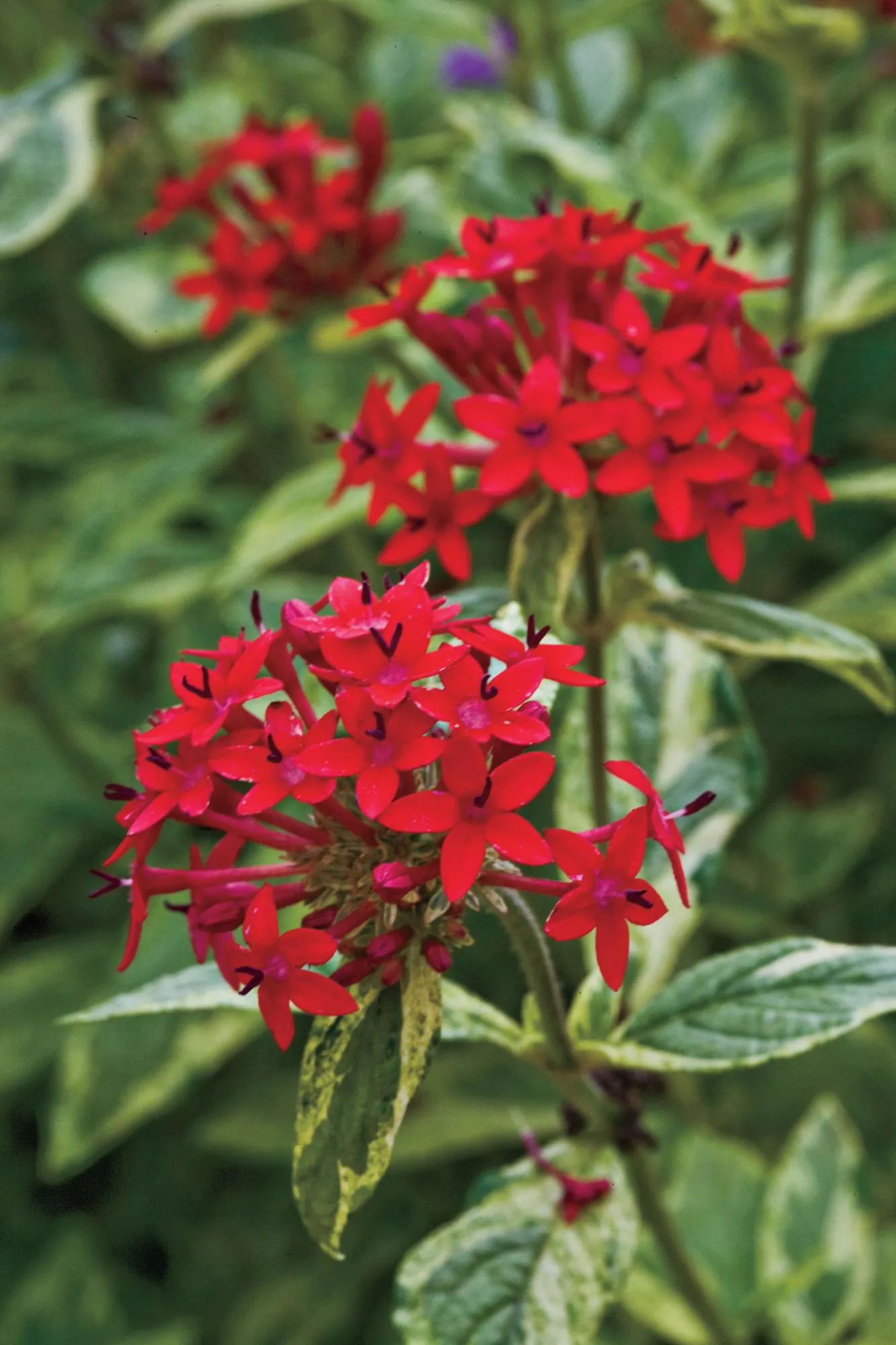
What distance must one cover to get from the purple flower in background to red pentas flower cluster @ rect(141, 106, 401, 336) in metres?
0.97

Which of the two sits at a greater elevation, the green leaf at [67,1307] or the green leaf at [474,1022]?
the green leaf at [474,1022]

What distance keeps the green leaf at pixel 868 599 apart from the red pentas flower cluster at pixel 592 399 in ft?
1.73

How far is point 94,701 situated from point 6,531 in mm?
364

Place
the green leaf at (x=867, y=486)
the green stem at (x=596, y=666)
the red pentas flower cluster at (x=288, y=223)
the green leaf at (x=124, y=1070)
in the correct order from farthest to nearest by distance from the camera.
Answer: the green leaf at (x=124, y=1070), the red pentas flower cluster at (x=288, y=223), the green leaf at (x=867, y=486), the green stem at (x=596, y=666)

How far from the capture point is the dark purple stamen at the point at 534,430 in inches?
32.3

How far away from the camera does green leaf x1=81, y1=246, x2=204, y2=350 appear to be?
1776 mm

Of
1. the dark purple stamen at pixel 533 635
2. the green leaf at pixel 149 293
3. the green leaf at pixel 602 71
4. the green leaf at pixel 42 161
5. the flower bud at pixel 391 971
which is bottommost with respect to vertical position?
the green leaf at pixel 602 71

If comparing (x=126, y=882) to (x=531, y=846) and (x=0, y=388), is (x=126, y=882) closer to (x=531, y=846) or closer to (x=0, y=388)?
(x=531, y=846)

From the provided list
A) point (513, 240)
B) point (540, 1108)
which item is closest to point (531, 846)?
point (513, 240)

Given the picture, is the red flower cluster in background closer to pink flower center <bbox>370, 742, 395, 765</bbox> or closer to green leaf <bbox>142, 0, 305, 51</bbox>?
pink flower center <bbox>370, 742, 395, 765</bbox>

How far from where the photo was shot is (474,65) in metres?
2.45

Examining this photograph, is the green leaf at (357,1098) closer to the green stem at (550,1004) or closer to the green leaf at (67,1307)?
the green stem at (550,1004)

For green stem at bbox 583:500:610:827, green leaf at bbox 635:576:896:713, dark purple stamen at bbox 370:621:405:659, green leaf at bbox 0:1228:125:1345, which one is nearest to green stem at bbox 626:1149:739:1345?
green stem at bbox 583:500:610:827

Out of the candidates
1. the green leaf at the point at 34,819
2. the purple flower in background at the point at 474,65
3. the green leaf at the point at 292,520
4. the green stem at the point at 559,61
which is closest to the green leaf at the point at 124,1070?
the green leaf at the point at 34,819
